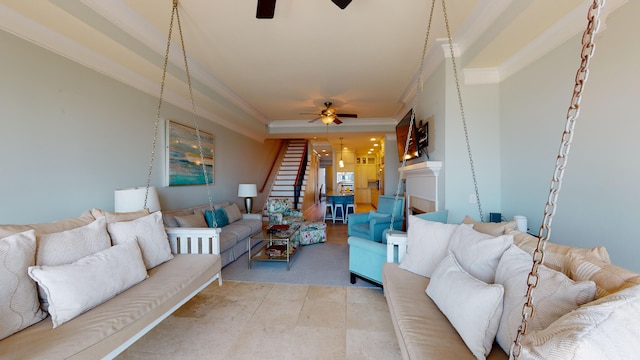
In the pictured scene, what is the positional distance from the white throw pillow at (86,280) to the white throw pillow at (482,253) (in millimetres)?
2305

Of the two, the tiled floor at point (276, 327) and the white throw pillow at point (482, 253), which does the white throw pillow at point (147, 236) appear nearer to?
the tiled floor at point (276, 327)

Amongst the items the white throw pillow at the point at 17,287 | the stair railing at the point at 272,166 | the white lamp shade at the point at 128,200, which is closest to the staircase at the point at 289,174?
the stair railing at the point at 272,166

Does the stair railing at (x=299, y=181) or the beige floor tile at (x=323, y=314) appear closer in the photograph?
the beige floor tile at (x=323, y=314)

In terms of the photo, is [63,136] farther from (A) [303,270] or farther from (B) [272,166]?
(B) [272,166]

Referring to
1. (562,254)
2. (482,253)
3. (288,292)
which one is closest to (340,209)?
(288,292)

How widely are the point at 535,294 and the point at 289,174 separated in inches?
312

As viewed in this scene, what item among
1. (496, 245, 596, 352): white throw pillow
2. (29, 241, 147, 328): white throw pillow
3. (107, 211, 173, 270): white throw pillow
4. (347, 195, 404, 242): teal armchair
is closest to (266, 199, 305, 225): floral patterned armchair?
(347, 195, 404, 242): teal armchair

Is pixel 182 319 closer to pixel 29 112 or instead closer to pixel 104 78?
pixel 29 112

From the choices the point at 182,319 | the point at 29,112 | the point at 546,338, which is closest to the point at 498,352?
the point at 546,338

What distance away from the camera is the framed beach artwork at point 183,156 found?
3.74 meters

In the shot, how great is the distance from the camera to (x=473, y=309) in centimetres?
123

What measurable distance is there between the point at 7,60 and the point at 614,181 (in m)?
4.79

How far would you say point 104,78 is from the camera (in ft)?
9.12

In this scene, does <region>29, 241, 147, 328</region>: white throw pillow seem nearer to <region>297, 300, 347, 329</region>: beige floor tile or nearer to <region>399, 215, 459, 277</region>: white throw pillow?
<region>297, 300, 347, 329</region>: beige floor tile
